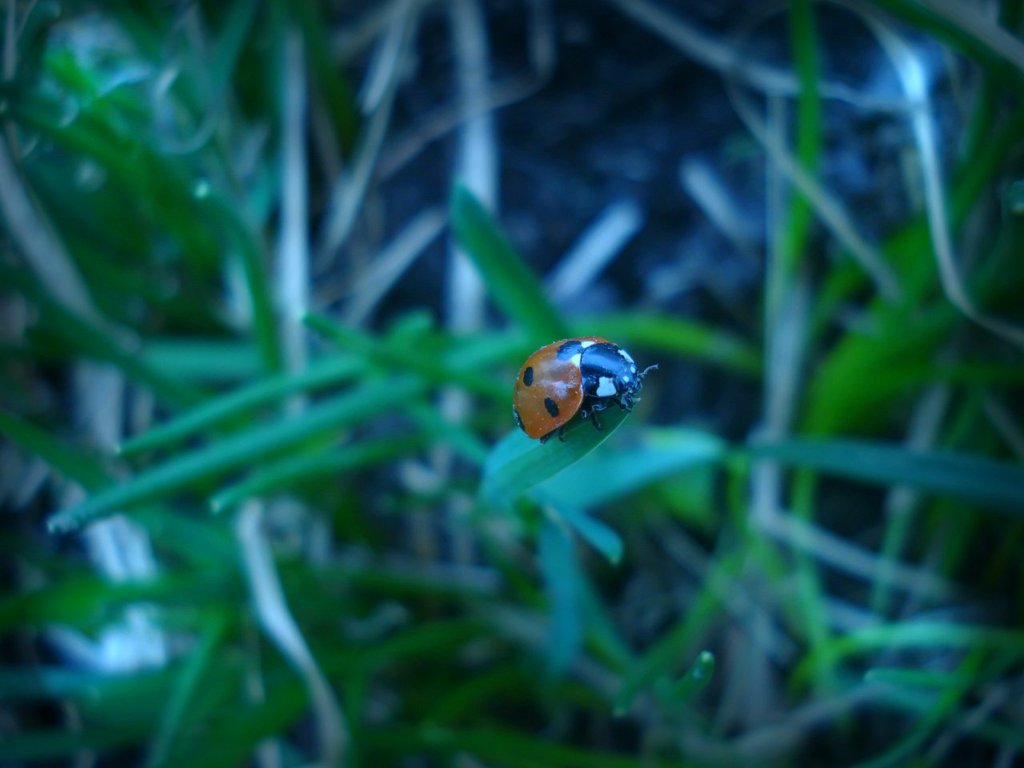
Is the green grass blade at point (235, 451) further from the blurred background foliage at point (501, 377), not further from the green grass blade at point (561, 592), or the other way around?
the green grass blade at point (561, 592)

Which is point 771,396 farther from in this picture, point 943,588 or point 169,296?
point 169,296

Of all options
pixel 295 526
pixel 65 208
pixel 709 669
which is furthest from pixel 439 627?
pixel 65 208

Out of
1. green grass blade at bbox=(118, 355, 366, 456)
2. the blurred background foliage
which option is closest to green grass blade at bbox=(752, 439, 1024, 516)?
the blurred background foliage

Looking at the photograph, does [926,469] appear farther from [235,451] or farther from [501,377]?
[235,451]

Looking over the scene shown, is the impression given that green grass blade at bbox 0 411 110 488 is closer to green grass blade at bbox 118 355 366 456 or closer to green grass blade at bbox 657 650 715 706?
green grass blade at bbox 118 355 366 456

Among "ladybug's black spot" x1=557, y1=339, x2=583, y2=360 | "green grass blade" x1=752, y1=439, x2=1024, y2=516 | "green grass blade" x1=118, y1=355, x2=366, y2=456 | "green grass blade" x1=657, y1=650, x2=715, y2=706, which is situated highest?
"green grass blade" x1=118, y1=355, x2=366, y2=456

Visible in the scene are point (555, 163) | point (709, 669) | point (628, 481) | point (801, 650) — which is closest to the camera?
point (709, 669)
